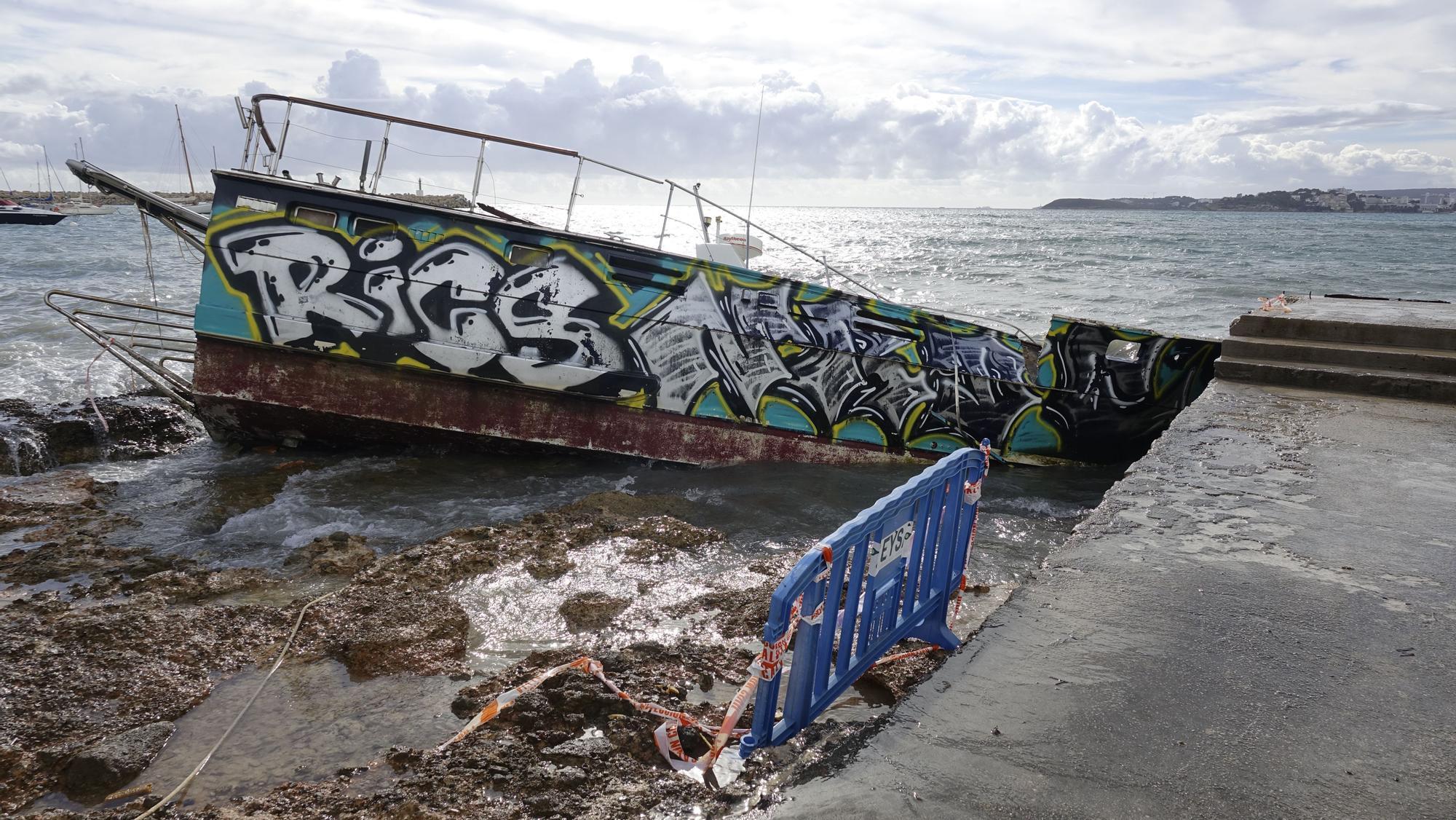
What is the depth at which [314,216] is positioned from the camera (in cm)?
884

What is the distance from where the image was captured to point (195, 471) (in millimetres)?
8828

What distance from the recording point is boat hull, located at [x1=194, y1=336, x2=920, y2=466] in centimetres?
892

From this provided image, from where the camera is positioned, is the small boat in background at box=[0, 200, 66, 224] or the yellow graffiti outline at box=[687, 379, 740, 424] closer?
the yellow graffiti outline at box=[687, 379, 740, 424]

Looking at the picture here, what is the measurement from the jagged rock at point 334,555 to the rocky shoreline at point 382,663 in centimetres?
2

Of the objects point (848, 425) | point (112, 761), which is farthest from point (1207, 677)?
point (848, 425)

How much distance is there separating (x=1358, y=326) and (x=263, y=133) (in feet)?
37.5

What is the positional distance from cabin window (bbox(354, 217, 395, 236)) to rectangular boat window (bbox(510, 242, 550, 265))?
126cm

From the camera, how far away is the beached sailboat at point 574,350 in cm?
885

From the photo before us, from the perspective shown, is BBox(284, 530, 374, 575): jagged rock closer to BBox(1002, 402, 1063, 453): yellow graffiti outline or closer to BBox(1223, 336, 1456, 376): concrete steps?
BBox(1002, 402, 1063, 453): yellow graffiti outline

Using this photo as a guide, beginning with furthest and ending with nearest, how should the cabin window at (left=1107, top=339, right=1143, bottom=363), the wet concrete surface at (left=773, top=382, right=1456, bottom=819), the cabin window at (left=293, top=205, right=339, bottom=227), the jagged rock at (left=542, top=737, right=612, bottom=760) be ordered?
the cabin window at (left=1107, top=339, right=1143, bottom=363)
the cabin window at (left=293, top=205, right=339, bottom=227)
the jagged rock at (left=542, top=737, right=612, bottom=760)
the wet concrete surface at (left=773, top=382, right=1456, bottom=819)

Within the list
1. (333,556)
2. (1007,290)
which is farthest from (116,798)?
(1007,290)

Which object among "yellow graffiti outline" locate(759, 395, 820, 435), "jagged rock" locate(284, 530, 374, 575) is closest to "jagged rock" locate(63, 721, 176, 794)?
"jagged rock" locate(284, 530, 374, 575)

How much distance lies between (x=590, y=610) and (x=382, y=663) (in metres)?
1.30

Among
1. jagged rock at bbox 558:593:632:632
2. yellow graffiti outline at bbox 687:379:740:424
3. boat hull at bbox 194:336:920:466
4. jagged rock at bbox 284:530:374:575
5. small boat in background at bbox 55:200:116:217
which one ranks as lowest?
jagged rock at bbox 284:530:374:575
